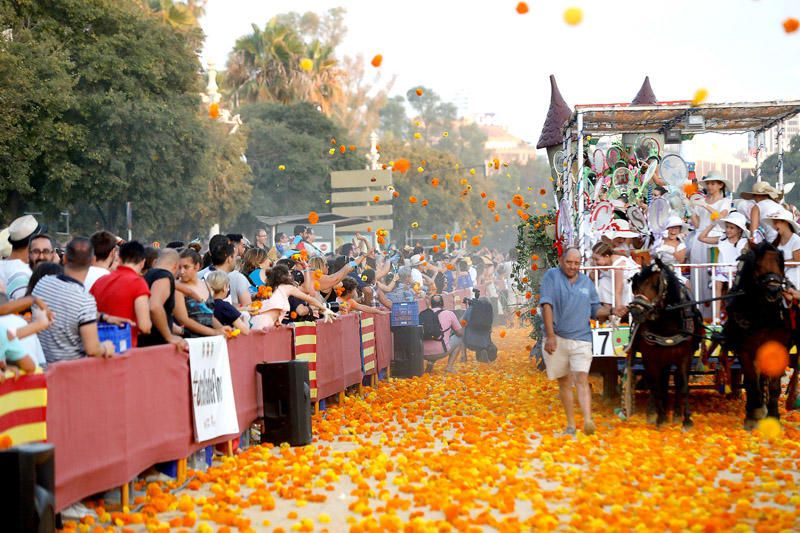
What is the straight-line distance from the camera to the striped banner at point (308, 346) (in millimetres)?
14539

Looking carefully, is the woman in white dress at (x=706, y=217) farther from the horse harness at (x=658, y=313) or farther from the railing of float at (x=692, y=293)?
the horse harness at (x=658, y=313)

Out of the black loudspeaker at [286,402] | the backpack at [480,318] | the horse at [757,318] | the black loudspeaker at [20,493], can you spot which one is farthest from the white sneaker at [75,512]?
the backpack at [480,318]

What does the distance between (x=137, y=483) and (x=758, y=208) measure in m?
8.43

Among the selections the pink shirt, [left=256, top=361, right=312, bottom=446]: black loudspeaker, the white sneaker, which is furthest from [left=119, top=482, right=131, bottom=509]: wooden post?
the pink shirt

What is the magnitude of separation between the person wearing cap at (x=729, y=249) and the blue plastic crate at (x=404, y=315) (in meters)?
7.87

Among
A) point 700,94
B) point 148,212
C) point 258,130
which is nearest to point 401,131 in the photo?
point 258,130

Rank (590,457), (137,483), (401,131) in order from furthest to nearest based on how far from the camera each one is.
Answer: (401,131) < (590,457) < (137,483)

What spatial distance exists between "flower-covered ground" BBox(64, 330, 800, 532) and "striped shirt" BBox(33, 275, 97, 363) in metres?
1.31

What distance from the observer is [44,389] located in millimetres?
7691

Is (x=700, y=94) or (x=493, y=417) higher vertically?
(x=700, y=94)

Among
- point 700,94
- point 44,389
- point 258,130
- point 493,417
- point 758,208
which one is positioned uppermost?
point 258,130

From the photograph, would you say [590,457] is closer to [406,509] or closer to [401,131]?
[406,509]

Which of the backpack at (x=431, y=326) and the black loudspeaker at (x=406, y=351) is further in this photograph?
the backpack at (x=431, y=326)

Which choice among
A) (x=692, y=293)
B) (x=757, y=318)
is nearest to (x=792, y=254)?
(x=692, y=293)
